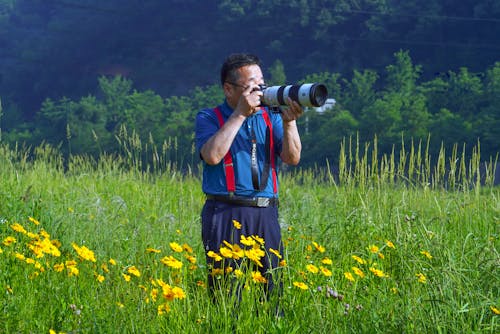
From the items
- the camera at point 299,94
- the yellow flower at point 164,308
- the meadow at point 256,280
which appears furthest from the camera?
the camera at point 299,94

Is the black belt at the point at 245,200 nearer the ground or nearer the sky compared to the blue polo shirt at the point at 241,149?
nearer the ground

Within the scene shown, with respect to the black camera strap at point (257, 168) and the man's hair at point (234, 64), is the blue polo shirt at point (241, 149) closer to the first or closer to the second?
the black camera strap at point (257, 168)

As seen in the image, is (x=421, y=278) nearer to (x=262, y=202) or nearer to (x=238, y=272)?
(x=262, y=202)

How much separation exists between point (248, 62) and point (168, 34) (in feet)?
184

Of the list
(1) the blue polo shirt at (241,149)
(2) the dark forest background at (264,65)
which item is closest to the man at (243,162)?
(1) the blue polo shirt at (241,149)

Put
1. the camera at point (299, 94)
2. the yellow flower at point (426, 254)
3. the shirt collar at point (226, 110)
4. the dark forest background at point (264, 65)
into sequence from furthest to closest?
the dark forest background at point (264, 65), the yellow flower at point (426, 254), the shirt collar at point (226, 110), the camera at point (299, 94)

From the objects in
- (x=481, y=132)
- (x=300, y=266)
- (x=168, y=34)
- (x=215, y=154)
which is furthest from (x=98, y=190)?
(x=168, y=34)

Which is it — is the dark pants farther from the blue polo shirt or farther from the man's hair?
the man's hair

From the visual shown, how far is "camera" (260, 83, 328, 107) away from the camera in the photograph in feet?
10.0

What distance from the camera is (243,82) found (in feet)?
10.6

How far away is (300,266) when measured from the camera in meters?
3.80

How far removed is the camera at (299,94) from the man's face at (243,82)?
9cm

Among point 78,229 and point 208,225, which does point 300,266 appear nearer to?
point 208,225

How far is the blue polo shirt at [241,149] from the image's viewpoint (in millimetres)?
3174
